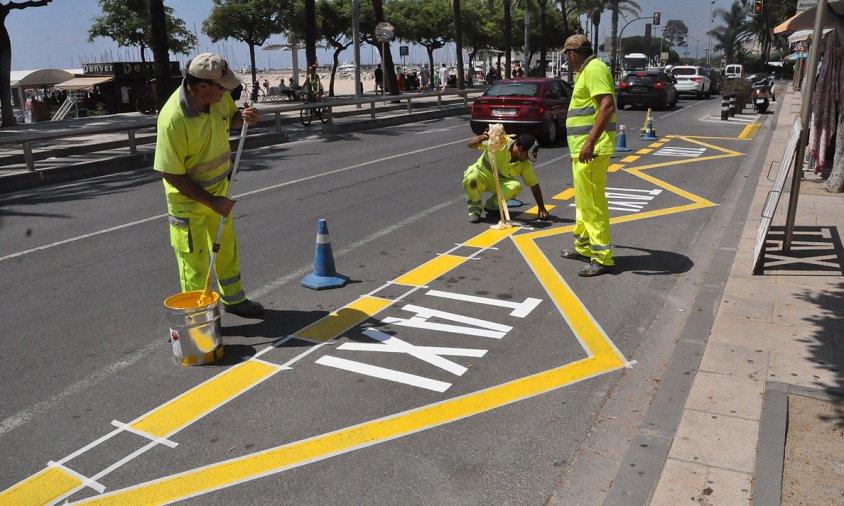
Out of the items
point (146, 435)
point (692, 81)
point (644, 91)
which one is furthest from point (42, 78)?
point (146, 435)

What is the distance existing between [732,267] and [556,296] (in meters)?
1.90

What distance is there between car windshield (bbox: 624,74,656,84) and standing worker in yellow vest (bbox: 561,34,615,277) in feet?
72.5

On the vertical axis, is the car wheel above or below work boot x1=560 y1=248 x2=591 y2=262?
above

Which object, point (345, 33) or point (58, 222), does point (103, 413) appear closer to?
point (58, 222)

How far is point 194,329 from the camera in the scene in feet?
15.3

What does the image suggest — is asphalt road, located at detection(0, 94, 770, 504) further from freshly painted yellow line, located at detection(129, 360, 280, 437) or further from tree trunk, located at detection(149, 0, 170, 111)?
tree trunk, located at detection(149, 0, 170, 111)

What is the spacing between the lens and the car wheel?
53.9 feet

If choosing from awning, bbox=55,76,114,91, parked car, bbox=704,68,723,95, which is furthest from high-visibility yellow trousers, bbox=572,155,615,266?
parked car, bbox=704,68,723,95

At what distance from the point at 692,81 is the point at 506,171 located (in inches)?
1175

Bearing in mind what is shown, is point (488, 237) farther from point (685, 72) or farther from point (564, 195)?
point (685, 72)

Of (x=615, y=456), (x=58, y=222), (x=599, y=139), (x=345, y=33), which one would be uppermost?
(x=345, y=33)

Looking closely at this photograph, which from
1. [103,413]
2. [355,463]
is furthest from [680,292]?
[103,413]

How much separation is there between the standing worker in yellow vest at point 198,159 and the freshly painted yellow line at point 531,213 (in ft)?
15.1

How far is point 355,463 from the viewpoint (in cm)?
363
